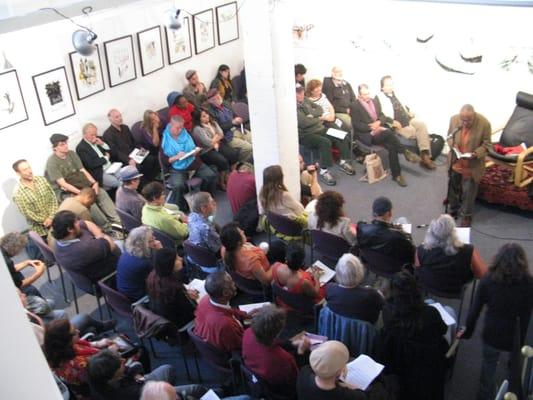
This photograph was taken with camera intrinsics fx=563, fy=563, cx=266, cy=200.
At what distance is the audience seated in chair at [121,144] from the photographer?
7.10 m

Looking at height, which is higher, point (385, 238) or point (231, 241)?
point (231, 241)

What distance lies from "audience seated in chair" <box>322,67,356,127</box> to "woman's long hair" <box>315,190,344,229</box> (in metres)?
3.11

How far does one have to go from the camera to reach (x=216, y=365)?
3.90 metres

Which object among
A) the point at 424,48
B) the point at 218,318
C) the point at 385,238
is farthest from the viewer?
the point at 424,48

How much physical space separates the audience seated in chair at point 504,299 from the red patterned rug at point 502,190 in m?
2.82

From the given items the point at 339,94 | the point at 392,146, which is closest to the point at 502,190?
the point at 392,146

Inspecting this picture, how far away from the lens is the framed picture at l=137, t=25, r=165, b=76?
7.74 m

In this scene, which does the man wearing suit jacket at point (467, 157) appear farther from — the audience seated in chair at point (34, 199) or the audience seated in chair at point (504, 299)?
the audience seated in chair at point (34, 199)

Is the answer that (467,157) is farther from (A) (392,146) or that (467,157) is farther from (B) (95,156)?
(B) (95,156)

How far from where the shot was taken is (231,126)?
791 centimetres

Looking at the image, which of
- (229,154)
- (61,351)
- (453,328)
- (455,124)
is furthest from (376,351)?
(229,154)

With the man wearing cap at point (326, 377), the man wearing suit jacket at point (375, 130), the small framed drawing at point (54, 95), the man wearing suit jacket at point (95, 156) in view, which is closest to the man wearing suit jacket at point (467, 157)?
the man wearing suit jacket at point (375, 130)

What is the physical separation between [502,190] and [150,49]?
4976 mm

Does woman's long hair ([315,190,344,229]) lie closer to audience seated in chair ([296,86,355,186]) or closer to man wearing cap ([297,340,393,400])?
man wearing cap ([297,340,393,400])
